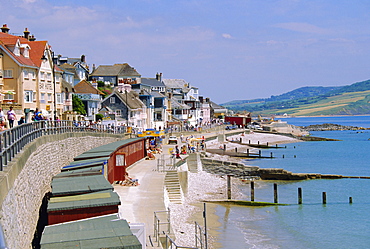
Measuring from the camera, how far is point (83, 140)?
3512cm

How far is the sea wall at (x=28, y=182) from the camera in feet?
40.2

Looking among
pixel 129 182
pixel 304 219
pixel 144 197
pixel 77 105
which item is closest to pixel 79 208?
pixel 144 197

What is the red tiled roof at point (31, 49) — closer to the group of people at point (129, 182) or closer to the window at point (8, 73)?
the window at point (8, 73)

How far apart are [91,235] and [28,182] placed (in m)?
4.81

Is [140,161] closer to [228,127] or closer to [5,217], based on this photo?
[5,217]

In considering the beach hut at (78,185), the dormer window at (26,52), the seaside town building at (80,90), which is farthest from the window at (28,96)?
the beach hut at (78,185)

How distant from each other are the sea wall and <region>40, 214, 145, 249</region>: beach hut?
3.16 ft

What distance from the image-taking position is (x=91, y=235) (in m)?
13.7

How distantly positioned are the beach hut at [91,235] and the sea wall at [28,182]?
37.9 inches

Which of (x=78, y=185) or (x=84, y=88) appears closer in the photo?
(x=78, y=185)

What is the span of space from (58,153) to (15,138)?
1080 cm

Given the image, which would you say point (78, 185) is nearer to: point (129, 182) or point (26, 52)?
point (129, 182)

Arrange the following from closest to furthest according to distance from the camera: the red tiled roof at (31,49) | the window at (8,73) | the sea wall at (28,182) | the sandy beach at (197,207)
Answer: the sea wall at (28,182)
the sandy beach at (197,207)
the window at (8,73)
the red tiled roof at (31,49)

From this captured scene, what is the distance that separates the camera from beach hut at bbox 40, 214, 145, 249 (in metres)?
12.9
